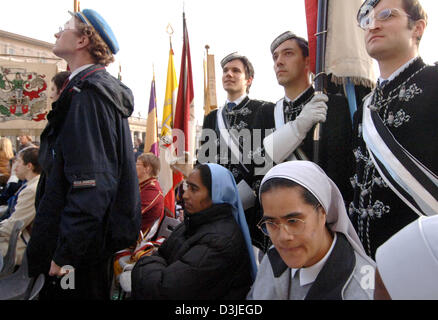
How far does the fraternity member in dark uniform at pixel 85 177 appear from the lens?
1.76 m

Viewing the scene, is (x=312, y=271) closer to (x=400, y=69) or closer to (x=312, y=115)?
(x=312, y=115)

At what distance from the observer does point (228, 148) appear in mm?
3270

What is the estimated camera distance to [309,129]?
227 cm

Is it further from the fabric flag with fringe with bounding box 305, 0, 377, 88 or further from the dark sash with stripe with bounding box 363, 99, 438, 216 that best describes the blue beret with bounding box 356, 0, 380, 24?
the dark sash with stripe with bounding box 363, 99, 438, 216

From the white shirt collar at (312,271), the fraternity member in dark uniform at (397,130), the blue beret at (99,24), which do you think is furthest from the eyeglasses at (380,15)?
the blue beret at (99,24)

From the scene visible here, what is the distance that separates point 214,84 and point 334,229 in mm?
5319

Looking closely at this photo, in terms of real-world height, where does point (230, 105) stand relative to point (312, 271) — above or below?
above

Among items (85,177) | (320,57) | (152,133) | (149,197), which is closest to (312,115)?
(320,57)

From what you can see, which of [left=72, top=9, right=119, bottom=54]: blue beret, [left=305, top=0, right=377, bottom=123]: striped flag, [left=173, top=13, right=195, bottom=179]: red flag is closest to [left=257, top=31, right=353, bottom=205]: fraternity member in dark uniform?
[left=305, top=0, right=377, bottom=123]: striped flag

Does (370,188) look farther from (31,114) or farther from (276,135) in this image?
(31,114)

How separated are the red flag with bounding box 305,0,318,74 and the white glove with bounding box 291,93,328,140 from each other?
0.35 meters

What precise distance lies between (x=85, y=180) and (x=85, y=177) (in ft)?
0.06

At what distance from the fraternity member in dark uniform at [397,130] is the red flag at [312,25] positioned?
53 cm

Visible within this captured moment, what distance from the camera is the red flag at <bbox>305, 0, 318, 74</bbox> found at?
2.40 m
